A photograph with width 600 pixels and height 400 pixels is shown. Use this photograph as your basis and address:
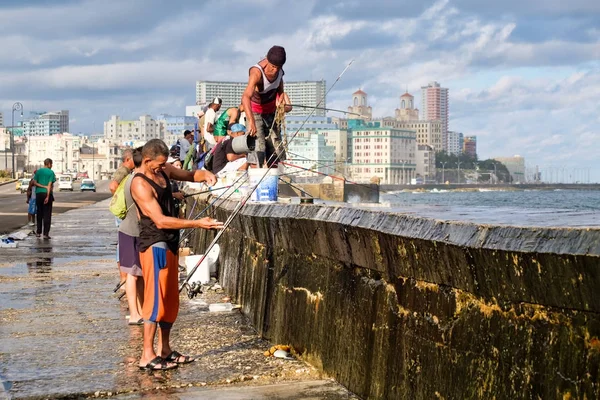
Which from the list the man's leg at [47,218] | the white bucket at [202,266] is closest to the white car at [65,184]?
the man's leg at [47,218]

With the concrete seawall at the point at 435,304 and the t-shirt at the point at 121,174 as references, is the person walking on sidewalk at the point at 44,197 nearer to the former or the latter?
the t-shirt at the point at 121,174

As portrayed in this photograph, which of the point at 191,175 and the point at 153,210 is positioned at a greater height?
the point at 191,175

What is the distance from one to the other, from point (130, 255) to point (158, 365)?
2254 mm

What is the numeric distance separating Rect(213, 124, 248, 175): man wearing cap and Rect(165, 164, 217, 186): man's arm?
3736mm

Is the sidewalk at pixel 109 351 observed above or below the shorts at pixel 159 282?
below

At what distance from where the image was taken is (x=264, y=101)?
1102 centimetres

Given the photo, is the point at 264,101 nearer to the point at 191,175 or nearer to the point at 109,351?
the point at 191,175

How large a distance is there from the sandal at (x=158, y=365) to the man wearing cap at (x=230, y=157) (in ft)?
15.9

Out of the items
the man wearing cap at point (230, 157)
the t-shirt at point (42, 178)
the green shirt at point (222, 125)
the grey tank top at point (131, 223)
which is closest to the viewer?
the grey tank top at point (131, 223)

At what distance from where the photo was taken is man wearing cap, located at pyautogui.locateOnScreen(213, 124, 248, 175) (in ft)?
41.1

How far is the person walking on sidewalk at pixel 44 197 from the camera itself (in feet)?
73.7

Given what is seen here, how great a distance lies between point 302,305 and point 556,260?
3.87 meters

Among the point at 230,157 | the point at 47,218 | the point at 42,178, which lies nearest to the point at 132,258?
the point at 230,157

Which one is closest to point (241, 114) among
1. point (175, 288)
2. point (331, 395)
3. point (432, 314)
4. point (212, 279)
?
point (212, 279)
